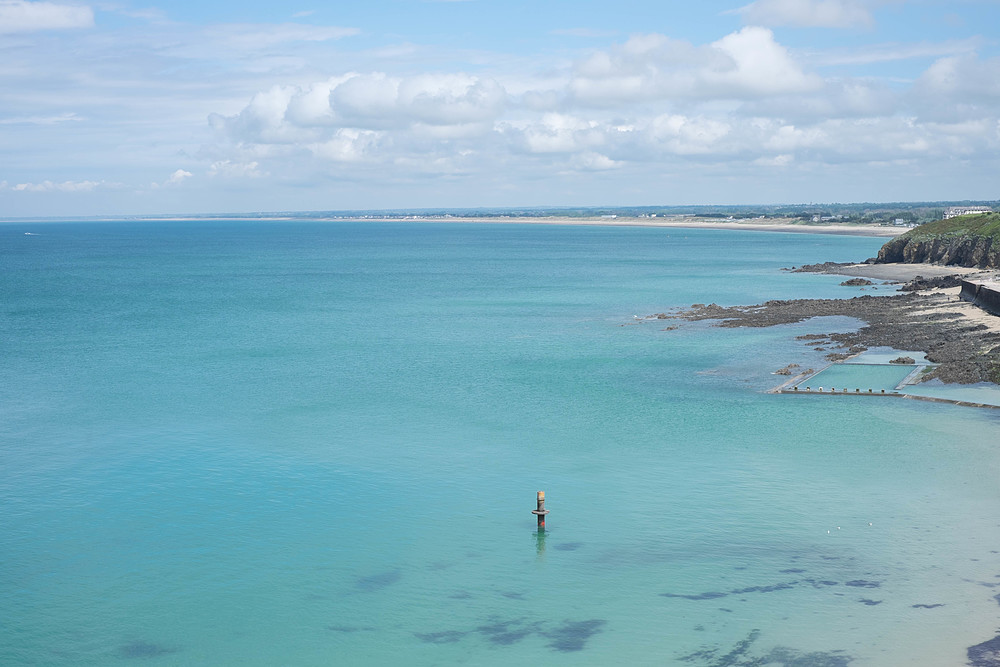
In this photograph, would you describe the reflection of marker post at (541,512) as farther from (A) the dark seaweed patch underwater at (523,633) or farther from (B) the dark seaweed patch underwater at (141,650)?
(B) the dark seaweed patch underwater at (141,650)

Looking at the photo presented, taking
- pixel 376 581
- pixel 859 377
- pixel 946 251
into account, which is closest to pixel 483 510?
pixel 376 581

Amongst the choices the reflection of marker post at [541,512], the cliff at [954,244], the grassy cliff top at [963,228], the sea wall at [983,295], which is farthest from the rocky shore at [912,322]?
the reflection of marker post at [541,512]

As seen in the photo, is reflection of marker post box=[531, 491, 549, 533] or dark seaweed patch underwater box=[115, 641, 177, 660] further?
reflection of marker post box=[531, 491, 549, 533]

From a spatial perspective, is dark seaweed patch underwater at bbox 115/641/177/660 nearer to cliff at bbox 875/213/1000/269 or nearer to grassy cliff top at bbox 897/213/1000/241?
cliff at bbox 875/213/1000/269

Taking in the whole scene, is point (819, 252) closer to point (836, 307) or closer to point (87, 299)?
point (836, 307)

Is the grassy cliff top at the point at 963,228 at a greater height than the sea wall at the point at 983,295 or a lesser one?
greater

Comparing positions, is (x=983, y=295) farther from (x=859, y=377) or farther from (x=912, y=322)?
(x=859, y=377)

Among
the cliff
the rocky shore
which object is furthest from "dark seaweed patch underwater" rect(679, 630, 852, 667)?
the cliff
